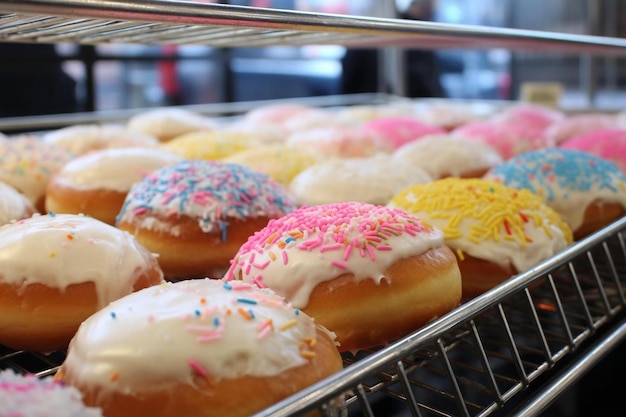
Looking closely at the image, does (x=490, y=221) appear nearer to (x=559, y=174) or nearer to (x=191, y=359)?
(x=559, y=174)

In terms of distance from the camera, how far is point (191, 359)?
0.68m

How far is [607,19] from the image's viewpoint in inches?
167

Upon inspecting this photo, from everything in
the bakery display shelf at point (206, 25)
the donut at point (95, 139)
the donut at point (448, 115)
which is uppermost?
the bakery display shelf at point (206, 25)

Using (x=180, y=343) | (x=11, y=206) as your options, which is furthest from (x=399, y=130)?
(x=180, y=343)

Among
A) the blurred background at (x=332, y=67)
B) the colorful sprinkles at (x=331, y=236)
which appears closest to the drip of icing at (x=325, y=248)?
the colorful sprinkles at (x=331, y=236)

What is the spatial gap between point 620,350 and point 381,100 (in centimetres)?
190

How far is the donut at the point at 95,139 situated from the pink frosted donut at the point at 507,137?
104 cm

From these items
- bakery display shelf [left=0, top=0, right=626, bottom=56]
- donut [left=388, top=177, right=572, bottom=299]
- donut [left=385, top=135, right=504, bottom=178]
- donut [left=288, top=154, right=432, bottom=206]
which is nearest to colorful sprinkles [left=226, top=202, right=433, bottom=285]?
donut [left=388, top=177, right=572, bottom=299]

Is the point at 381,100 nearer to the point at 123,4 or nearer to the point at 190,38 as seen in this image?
the point at 190,38

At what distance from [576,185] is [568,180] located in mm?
22

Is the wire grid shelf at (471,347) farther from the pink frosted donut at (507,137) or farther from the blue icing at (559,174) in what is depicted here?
the pink frosted donut at (507,137)

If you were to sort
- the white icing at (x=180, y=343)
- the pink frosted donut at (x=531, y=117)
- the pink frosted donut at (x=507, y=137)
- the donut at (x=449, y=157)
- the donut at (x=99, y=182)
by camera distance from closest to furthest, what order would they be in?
the white icing at (x=180, y=343)
the donut at (x=99, y=182)
the donut at (x=449, y=157)
the pink frosted donut at (x=507, y=137)
the pink frosted donut at (x=531, y=117)

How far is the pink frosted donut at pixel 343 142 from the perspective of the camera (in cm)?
208

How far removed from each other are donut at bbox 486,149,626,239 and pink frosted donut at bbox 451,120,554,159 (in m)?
0.54
